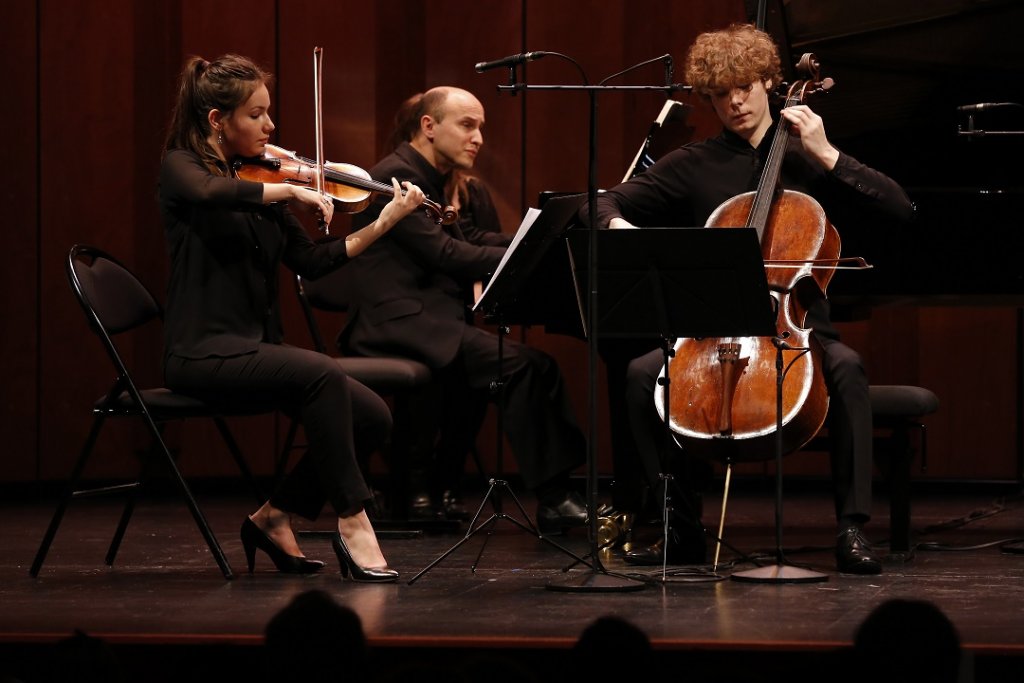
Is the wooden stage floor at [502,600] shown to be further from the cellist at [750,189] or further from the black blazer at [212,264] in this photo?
the black blazer at [212,264]

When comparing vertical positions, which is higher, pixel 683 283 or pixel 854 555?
pixel 683 283

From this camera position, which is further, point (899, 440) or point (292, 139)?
point (292, 139)

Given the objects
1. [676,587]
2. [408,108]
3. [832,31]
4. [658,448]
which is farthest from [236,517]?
[832,31]

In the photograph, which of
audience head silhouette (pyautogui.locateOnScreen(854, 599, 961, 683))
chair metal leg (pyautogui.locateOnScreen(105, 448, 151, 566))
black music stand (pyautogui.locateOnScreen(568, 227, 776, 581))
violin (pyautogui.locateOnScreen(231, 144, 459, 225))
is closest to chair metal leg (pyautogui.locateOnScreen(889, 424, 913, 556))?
black music stand (pyautogui.locateOnScreen(568, 227, 776, 581))

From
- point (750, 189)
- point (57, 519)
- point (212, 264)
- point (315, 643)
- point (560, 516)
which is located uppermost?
point (750, 189)

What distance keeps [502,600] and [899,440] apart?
132 cm

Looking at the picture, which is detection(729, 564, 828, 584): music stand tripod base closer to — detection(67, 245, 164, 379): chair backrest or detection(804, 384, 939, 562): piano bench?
detection(804, 384, 939, 562): piano bench

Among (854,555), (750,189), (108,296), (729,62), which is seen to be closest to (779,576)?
(854,555)

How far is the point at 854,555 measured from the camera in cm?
364

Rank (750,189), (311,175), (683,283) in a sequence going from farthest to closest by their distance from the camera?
(750,189) → (311,175) → (683,283)

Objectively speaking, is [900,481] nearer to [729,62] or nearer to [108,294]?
[729,62]

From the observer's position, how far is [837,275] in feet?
14.2

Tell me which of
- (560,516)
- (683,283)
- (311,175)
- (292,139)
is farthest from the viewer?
(292,139)

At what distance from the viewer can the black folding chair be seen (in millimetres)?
3711
